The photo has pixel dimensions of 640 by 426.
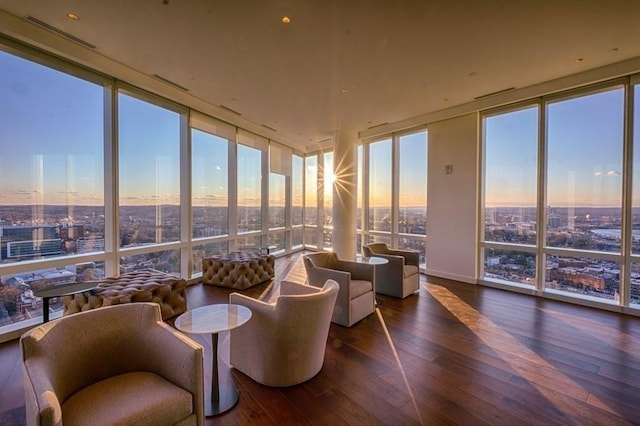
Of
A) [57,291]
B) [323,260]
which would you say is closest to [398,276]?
[323,260]

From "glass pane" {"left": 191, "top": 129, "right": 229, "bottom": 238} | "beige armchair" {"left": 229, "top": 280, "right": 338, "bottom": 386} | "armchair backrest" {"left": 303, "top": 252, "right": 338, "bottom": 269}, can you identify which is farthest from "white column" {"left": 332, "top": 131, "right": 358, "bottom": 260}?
"beige armchair" {"left": 229, "top": 280, "right": 338, "bottom": 386}

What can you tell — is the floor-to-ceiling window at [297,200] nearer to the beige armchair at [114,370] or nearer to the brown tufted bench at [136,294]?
the brown tufted bench at [136,294]

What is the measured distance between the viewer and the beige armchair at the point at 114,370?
1445mm

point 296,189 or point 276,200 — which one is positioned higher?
point 296,189

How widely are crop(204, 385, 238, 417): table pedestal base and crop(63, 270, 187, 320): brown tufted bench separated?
1729mm

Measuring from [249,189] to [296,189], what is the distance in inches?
86.1

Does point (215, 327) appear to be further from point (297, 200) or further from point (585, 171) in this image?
point (297, 200)

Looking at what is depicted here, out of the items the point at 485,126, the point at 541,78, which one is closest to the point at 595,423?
the point at 541,78

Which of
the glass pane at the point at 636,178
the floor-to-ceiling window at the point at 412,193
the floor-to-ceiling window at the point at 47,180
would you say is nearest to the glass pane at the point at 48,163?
the floor-to-ceiling window at the point at 47,180

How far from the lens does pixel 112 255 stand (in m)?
4.23

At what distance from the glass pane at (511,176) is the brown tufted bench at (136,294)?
559 cm

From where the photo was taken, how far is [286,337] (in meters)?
2.31

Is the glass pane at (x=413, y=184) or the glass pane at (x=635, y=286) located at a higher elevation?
the glass pane at (x=413, y=184)

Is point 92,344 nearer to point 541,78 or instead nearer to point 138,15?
point 138,15
